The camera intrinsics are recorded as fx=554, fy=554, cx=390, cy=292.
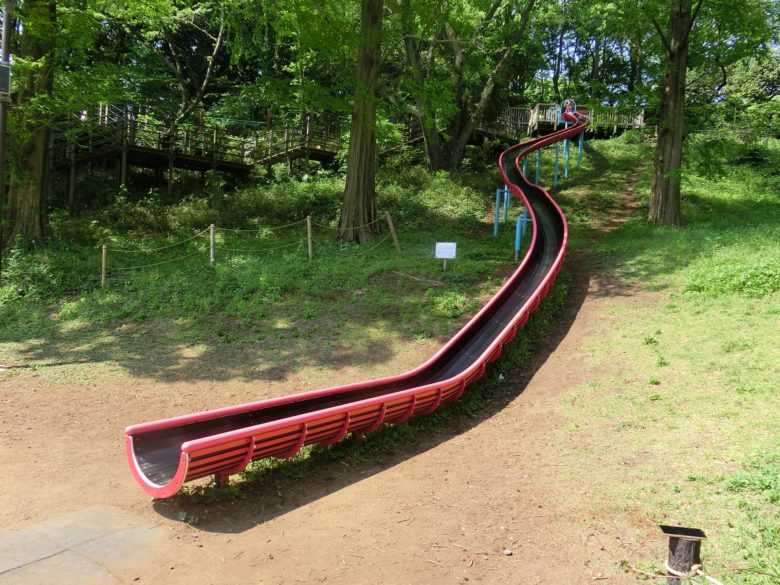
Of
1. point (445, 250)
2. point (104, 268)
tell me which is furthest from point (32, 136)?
point (445, 250)

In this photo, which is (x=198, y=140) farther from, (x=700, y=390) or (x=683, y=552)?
(x=683, y=552)

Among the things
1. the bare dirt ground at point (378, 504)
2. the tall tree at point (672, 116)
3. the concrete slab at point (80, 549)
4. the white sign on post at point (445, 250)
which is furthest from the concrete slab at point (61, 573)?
the tall tree at point (672, 116)

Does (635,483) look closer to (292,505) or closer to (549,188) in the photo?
(292,505)

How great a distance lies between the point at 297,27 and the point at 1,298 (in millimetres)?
10367

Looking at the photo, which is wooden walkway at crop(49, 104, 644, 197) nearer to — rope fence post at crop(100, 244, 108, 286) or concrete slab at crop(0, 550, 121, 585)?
rope fence post at crop(100, 244, 108, 286)

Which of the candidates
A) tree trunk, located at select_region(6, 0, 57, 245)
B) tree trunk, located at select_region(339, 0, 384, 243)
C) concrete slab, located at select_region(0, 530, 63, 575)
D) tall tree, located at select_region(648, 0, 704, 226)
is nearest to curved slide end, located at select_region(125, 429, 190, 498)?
concrete slab, located at select_region(0, 530, 63, 575)

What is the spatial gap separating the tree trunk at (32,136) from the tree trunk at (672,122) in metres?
16.5

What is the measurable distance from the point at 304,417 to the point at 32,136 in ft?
46.7

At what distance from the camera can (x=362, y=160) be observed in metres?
15.9

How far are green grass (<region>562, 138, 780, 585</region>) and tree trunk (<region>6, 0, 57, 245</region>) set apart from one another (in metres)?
14.5

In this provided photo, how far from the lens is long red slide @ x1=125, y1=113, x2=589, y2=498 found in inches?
200

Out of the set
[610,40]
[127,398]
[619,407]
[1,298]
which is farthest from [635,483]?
[610,40]

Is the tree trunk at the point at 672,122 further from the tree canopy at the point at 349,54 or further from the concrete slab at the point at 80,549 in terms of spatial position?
the concrete slab at the point at 80,549

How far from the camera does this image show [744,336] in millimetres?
8383
